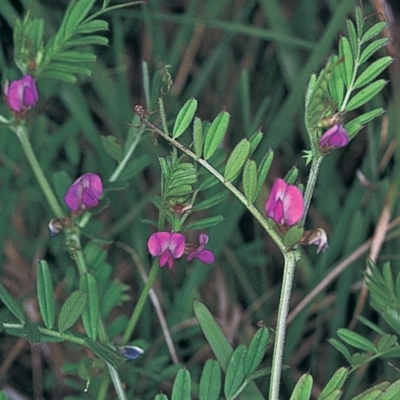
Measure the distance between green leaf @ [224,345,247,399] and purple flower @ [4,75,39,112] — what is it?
0.35 m

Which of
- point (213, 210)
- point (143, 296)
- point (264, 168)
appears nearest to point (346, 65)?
point (264, 168)

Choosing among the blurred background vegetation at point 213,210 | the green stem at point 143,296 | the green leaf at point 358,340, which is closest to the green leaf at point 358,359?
the green leaf at point 358,340

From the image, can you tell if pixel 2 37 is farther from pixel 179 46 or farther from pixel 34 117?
pixel 179 46

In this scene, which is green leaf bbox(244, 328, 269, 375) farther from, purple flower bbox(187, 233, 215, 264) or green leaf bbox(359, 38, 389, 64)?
green leaf bbox(359, 38, 389, 64)

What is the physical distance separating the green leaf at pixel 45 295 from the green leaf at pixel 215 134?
0.68ft

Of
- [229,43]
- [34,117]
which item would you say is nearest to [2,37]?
[34,117]

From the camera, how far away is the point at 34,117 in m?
1.49

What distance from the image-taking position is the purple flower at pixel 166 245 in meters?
0.79

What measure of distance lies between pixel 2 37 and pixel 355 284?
2.41 feet

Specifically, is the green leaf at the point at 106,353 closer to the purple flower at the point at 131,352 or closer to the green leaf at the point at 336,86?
the purple flower at the point at 131,352

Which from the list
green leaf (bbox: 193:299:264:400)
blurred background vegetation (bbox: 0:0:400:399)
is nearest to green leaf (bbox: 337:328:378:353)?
green leaf (bbox: 193:299:264:400)

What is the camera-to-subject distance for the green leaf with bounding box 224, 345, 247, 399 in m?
0.82

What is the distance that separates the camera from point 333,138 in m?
0.72

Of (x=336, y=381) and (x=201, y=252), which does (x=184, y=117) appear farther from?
(x=336, y=381)
